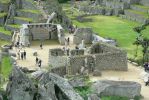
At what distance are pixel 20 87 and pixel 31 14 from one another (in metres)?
37.1

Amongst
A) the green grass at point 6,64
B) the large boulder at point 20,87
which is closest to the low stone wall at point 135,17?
the green grass at point 6,64

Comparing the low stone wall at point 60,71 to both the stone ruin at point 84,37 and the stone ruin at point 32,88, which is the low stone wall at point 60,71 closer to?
the stone ruin at point 32,88

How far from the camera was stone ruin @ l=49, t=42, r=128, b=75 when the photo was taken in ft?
123

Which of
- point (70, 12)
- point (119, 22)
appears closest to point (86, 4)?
point (70, 12)

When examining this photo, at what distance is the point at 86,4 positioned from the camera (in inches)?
3484

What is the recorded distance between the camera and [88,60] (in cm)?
3803

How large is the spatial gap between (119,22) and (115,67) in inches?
1348

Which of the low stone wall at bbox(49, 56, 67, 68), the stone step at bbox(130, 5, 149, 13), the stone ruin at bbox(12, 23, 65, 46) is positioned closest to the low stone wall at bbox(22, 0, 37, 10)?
the stone ruin at bbox(12, 23, 65, 46)

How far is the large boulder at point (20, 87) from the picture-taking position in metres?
24.0

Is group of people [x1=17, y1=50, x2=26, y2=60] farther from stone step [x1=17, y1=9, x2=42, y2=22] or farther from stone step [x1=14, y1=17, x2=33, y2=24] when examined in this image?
stone step [x1=14, y1=17, x2=33, y2=24]

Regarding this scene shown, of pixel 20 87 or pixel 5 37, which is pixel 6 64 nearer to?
pixel 5 37

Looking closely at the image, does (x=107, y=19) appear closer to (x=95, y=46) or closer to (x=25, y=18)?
(x=25, y=18)

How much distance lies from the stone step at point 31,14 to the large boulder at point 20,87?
108 feet

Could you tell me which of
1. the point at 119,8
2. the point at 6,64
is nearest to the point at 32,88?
the point at 6,64
